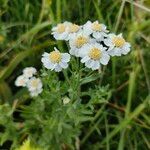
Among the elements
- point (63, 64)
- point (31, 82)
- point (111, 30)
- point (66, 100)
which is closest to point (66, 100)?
point (66, 100)

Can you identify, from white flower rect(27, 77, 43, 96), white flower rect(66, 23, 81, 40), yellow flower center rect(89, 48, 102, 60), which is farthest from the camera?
white flower rect(27, 77, 43, 96)

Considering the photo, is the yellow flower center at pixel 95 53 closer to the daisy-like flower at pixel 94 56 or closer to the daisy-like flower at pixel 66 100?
the daisy-like flower at pixel 94 56

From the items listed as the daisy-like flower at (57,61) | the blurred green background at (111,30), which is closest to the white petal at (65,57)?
the daisy-like flower at (57,61)

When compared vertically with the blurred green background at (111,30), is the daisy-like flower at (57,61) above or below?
below

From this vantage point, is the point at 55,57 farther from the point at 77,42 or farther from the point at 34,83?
the point at 34,83

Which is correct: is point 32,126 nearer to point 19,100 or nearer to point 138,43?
point 19,100

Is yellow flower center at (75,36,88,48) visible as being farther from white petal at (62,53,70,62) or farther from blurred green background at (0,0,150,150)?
blurred green background at (0,0,150,150)

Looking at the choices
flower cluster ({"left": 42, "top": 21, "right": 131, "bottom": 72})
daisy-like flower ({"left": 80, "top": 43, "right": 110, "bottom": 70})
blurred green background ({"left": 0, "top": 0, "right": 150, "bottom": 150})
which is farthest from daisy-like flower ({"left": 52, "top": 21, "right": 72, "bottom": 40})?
blurred green background ({"left": 0, "top": 0, "right": 150, "bottom": 150})
